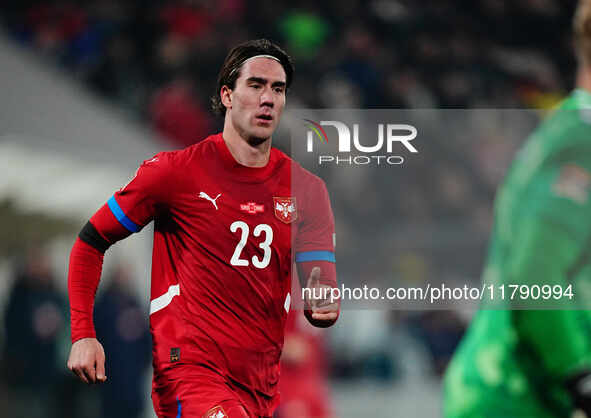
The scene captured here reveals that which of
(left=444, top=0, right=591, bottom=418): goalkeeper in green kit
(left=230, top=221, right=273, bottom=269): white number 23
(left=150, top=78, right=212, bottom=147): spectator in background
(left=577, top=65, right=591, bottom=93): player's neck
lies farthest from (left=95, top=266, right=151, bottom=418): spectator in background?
(left=577, top=65, right=591, bottom=93): player's neck

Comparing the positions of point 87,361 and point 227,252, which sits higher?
point 227,252

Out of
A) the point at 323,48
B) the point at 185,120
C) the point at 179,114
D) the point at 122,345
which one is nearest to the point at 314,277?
the point at 122,345

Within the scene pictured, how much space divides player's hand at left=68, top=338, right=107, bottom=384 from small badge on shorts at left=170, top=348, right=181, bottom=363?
236 mm

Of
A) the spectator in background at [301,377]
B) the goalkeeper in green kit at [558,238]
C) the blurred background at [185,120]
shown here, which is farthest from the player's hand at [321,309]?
the spectator in background at [301,377]

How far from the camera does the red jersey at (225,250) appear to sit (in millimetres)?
3057

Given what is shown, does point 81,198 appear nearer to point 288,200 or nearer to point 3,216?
point 3,216

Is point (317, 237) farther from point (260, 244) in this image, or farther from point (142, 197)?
point (142, 197)

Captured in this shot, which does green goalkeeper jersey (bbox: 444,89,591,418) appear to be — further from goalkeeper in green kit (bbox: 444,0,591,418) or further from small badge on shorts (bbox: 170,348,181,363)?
small badge on shorts (bbox: 170,348,181,363)

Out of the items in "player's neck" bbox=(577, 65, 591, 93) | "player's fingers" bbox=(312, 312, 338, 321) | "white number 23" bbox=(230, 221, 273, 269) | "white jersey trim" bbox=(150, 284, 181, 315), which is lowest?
"player's fingers" bbox=(312, 312, 338, 321)

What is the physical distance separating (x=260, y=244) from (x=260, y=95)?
0.50 metres

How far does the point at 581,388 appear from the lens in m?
2.02

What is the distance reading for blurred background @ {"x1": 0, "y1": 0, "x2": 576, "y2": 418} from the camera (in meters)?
7.91

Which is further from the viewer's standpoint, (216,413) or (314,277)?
(314,277)

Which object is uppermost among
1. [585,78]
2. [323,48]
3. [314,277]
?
[323,48]
